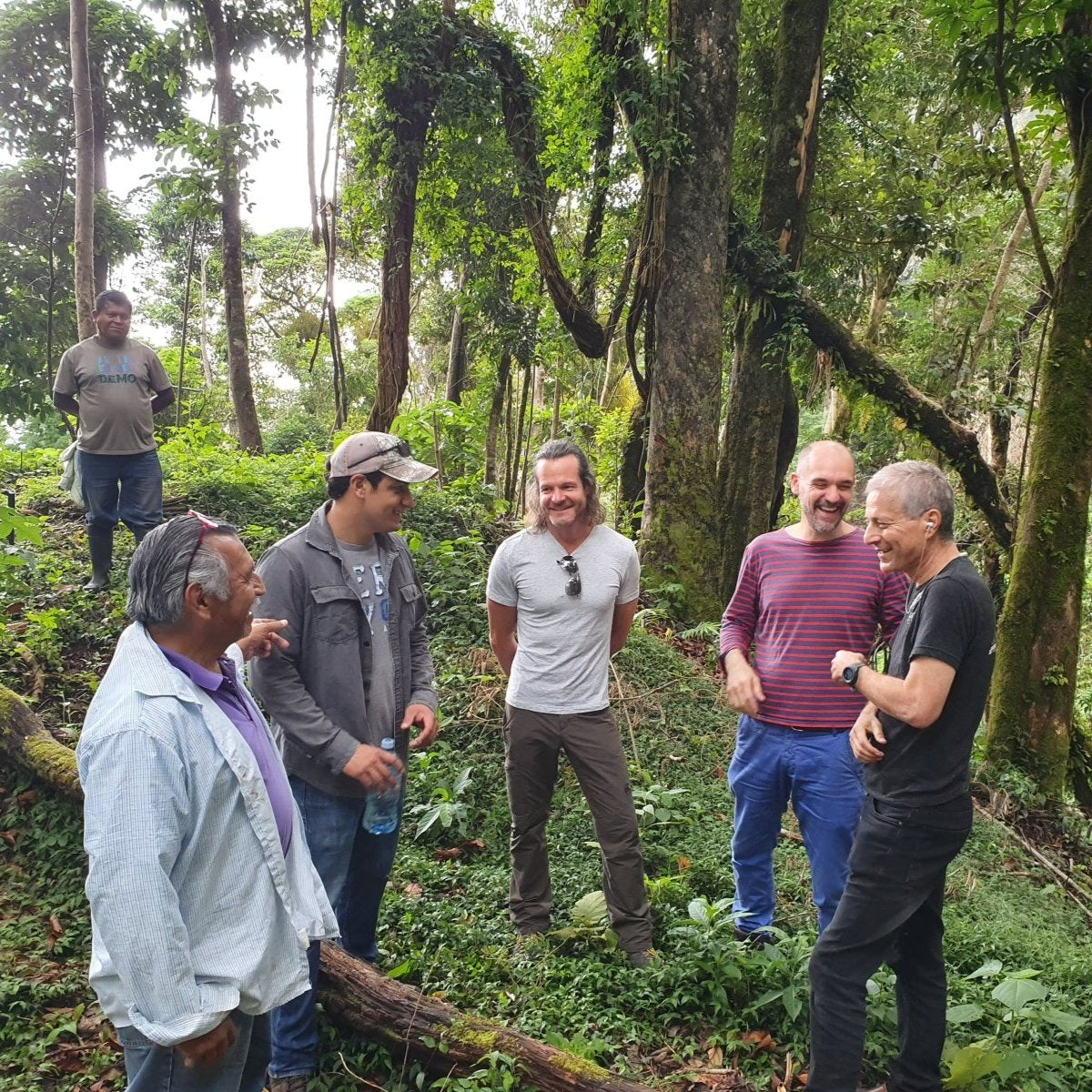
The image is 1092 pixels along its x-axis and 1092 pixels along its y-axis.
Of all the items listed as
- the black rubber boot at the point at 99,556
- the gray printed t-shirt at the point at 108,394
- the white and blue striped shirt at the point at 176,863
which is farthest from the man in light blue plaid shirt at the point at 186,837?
the black rubber boot at the point at 99,556

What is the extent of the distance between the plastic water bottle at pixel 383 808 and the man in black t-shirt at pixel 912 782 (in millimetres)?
1526

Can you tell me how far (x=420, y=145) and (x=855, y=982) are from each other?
988 centimetres

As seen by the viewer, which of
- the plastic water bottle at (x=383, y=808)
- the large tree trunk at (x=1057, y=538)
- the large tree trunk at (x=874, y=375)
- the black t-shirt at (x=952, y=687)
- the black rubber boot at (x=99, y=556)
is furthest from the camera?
the large tree trunk at (x=874, y=375)

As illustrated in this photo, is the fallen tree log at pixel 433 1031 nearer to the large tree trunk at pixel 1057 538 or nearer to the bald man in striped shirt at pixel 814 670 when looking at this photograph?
the bald man in striped shirt at pixel 814 670

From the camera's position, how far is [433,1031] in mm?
2883

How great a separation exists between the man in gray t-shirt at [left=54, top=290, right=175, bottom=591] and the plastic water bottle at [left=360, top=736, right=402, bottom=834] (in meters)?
4.23

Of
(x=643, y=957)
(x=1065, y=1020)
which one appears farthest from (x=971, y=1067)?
(x=643, y=957)

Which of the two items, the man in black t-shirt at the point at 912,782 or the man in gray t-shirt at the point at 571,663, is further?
the man in gray t-shirt at the point at 571,663

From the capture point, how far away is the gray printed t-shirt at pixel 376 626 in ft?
9.78

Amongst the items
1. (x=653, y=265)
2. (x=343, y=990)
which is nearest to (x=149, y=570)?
(x=343, y=990)

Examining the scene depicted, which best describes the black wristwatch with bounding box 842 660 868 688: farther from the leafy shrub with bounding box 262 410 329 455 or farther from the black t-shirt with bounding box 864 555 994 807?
the leafy shrub with bounding box 262 410 329 455

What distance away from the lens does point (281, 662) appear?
111 inches

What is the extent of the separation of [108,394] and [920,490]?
560 centimetres

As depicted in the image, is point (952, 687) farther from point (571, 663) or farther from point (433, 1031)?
point (433, 1031)
